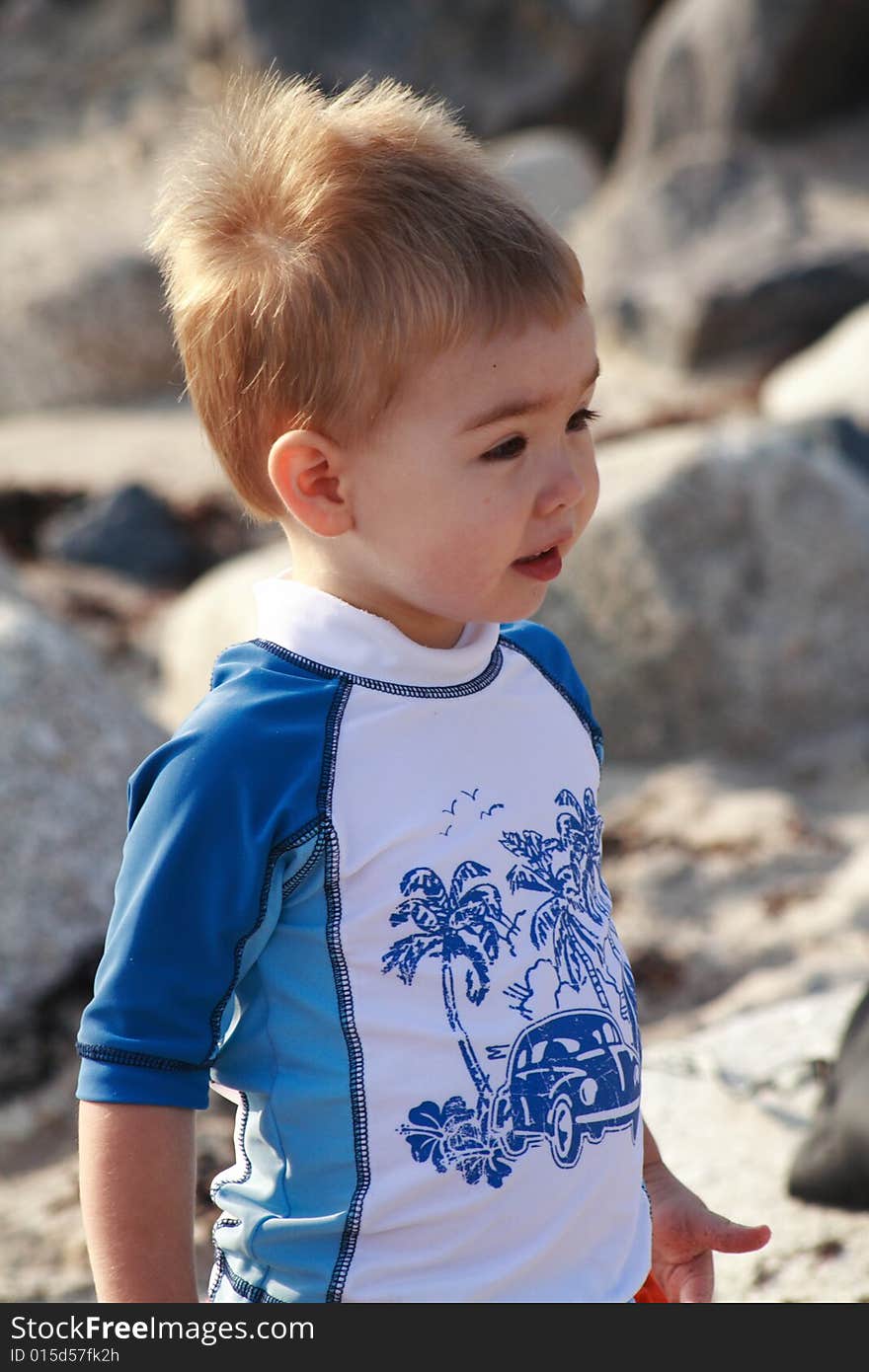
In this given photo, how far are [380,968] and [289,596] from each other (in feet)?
1.20

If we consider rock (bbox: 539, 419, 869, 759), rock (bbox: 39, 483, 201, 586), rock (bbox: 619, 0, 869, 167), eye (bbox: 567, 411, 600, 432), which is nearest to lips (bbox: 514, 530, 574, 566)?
eye (bbox: 567, 411, 600, 432)

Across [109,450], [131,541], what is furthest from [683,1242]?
[109,450]

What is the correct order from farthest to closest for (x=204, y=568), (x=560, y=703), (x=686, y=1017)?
(x=204, y=568) < (x=686, y=1017) < (x=560, y=703)

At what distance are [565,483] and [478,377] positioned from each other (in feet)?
0.41

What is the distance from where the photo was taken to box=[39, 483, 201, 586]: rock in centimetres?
686

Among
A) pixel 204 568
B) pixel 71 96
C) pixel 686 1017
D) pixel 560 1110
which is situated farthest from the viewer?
pixel 71 96

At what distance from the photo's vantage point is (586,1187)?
4.92 ft

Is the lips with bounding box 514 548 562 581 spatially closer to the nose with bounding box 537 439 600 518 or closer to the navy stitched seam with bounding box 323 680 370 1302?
the nose with bounding box 537 439 600 518

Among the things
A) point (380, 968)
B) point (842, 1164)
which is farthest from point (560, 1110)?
point (842, 1164)

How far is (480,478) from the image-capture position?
147cm

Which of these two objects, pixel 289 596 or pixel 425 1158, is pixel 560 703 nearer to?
pixel 289 596

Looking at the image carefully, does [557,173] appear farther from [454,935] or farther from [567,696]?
[454,935]

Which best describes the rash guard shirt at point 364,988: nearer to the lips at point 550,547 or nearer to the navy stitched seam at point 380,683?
the navy stitched seam at point 380,683

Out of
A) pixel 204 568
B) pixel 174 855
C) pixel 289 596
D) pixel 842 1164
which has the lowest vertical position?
pixel 204 568
